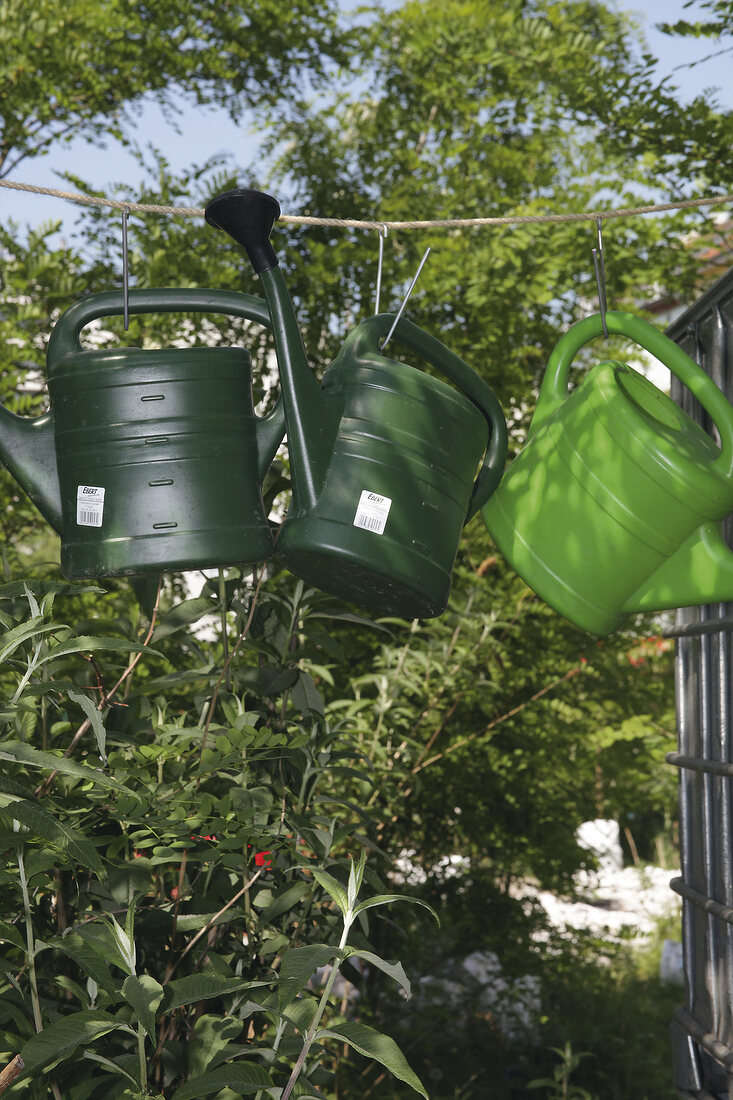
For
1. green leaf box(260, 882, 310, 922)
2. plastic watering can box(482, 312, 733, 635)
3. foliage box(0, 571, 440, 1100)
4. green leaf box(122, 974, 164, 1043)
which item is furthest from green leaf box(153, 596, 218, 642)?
green leaf box(122, 974, 164, 1043)

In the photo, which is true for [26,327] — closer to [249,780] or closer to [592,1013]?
[249,780]

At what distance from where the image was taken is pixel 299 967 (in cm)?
72

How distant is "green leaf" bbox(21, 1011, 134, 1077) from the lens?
70 cm

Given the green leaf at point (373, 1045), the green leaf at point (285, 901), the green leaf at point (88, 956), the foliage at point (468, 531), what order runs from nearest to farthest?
the green leaf at point (373, 1045) → the green leaf at point (88, 956) → the green leaf at point (285, 901) → the foliage at point (468, 531)

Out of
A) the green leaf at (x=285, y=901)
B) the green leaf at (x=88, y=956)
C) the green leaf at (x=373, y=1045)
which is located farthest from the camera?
the green leaf at (x=285, y=901)

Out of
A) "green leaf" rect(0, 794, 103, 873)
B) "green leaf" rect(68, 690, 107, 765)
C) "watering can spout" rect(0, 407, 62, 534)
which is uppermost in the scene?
"watering can spout" rect(0, 407, 62, 534)

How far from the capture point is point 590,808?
10.8 ft

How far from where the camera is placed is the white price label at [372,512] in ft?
2.87

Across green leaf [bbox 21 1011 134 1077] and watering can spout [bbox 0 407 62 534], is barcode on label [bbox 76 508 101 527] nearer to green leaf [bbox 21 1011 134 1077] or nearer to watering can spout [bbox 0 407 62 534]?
watering can spout [bbox 0 407 62 534]

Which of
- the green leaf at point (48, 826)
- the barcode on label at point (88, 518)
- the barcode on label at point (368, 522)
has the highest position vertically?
the barcode on label at point (368, 522)

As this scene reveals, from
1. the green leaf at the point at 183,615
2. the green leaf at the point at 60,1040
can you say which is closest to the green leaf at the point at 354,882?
the green leaf at the point at 60,1040

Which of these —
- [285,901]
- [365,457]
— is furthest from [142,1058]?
[365,457]

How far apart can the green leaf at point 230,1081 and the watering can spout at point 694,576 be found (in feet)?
1.89

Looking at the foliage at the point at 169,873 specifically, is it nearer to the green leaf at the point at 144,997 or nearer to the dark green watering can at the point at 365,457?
the green leaf at the point at 144,997
